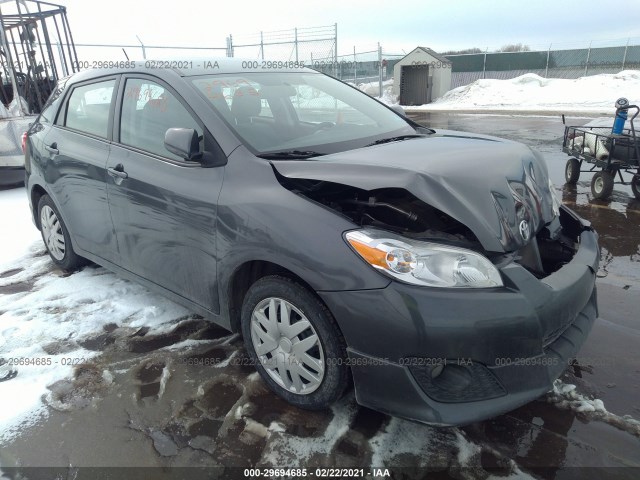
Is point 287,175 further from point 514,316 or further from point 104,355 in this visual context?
point 104,355

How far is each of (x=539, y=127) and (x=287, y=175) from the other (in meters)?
12.7

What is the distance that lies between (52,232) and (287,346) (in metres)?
2.94

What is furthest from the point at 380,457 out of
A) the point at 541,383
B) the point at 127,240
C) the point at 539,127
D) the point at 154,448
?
the point at 539,127

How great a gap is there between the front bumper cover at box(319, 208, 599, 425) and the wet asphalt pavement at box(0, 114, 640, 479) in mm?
307

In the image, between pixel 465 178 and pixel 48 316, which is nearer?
pixel 465 178

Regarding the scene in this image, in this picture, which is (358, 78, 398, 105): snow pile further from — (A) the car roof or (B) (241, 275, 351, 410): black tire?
(B) (241, 275, 351, 410): black tire

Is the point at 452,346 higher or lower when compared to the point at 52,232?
higher

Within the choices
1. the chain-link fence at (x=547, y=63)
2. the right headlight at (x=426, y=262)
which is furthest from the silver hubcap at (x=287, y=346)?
the chain-link fence at (x=547, y=63)

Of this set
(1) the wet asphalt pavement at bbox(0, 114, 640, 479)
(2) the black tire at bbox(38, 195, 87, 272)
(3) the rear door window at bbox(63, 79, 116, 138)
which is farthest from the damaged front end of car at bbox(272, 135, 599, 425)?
(2) the black tire at bbox(38, 195, 87, 272)

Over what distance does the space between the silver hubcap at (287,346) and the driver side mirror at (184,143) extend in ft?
2.92

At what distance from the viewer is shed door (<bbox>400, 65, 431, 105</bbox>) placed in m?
21.5

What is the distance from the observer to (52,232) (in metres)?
4.19

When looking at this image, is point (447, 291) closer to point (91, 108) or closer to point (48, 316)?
point (48, 316)

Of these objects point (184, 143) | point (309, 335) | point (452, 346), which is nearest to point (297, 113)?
point (184, 143)
